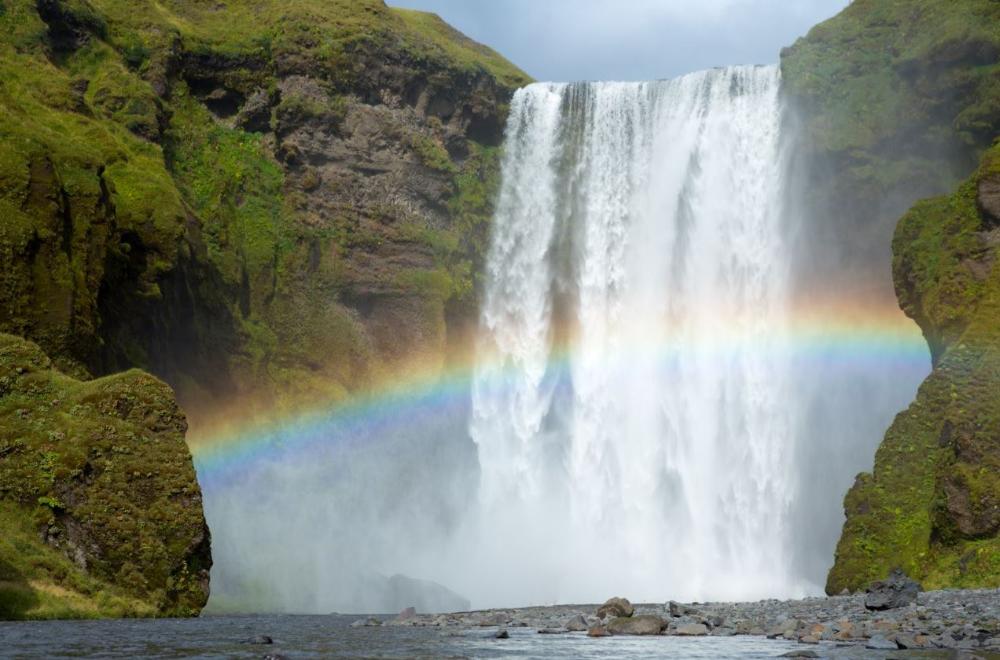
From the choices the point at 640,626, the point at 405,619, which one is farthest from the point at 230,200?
the point at 640,626

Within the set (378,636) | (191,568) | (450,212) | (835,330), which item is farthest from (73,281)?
(835,330)

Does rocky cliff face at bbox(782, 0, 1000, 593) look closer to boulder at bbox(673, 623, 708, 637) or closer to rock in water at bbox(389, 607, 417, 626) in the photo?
boulder at bbox(673, 623, 708, 637)

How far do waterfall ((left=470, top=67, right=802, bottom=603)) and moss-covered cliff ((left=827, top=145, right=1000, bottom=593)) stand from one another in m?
9.76

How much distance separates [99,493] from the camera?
3412 cm

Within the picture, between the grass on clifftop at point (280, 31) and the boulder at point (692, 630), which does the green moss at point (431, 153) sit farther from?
the boulder at point (692, 630)

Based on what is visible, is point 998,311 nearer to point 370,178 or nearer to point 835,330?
point 835,330

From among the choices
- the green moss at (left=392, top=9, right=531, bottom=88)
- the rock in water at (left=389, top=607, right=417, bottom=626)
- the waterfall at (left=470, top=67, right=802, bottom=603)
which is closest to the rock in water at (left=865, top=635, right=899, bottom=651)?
the rock in water at (left=389, top=607, right=417, bottom=626)

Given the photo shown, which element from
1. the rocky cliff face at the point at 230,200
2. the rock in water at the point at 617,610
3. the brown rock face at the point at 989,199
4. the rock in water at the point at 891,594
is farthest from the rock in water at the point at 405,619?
the brown rock face at the point at 989,199

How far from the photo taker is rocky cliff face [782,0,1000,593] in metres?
37.1

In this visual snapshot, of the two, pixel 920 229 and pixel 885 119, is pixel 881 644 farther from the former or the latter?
pixel 885 119

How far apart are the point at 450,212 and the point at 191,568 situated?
36.0 metres

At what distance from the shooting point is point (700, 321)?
58.6 meters

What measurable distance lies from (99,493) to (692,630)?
18.5 m

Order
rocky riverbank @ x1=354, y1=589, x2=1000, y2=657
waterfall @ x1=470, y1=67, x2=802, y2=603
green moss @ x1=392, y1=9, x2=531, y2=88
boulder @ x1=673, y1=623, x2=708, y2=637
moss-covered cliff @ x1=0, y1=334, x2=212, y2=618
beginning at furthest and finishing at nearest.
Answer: green moss @ x1=392, y1=9, x2=531, y2=88, waterfall @ x1=470, y1=67, x2=802, y2=603, moss-covered cliff @ x1=0, y1=334, x2=212, y2=618, boulder @ x1=673, y1=623, x2=708, y2=637, rocky riverbank @ x1=354, y1=589, x2=1000, y2=657
